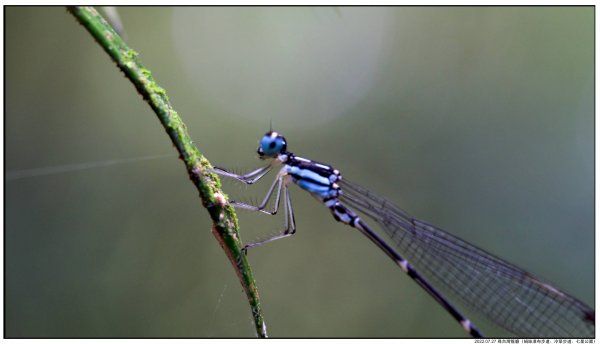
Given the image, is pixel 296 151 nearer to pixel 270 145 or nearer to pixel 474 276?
pixel 474 276

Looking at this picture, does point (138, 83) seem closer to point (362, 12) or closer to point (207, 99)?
point (207, 99)

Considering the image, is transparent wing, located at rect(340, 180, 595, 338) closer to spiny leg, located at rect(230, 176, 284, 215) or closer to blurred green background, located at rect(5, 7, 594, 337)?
spiny leg, located at rect(230, 176, 284, 215)

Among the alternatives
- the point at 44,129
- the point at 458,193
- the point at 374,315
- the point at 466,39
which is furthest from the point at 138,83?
the point at 466,39

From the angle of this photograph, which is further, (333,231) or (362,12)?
(362,12)

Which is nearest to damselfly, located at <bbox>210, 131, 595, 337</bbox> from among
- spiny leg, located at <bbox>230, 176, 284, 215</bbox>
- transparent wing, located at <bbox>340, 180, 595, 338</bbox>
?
transparent wing, located at <bbox>340, 180, 595, 338</bbox>

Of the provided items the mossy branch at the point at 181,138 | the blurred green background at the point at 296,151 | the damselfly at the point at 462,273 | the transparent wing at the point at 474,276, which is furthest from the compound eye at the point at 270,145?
the blurred green background at the point at 296,151

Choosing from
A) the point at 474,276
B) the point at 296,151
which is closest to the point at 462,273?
the point at 474,276
